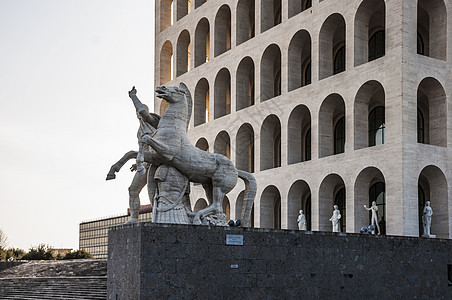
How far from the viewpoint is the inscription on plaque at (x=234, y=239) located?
679 inches

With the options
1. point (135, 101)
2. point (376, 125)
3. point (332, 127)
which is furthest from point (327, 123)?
point (135, 101)

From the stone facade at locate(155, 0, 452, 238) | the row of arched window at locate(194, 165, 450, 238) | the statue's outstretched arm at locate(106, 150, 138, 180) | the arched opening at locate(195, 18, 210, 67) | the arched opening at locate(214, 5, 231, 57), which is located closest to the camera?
the statue's outstretched arm at locate(106, 150, 138, 180)

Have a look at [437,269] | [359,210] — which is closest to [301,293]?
[437,269]

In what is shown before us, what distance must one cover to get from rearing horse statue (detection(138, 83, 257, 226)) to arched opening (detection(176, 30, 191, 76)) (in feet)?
118

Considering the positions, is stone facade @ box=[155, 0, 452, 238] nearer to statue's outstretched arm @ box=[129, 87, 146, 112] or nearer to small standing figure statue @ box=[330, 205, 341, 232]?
small standing figure statue @ box=[330, 205, 341, 232]

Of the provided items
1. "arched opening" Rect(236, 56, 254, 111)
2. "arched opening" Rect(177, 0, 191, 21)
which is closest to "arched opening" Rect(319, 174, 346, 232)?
"arched opening" Rect(236, 56, 254, 111)

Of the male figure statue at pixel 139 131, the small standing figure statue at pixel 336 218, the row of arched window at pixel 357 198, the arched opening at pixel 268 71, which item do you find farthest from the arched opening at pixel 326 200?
the male figure statue at pixel 139 131

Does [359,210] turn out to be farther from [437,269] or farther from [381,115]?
[437,269]

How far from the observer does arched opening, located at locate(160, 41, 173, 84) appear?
56406mm

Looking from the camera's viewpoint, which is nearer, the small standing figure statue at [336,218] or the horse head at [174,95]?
the horse head at [174,95]

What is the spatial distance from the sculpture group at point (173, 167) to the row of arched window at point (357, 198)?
17.2m

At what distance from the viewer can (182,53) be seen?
54844 millimetres

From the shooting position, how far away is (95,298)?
73.9 ft

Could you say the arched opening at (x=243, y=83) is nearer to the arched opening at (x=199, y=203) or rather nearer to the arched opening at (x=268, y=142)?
the arched opening at (x=268, y=142)
